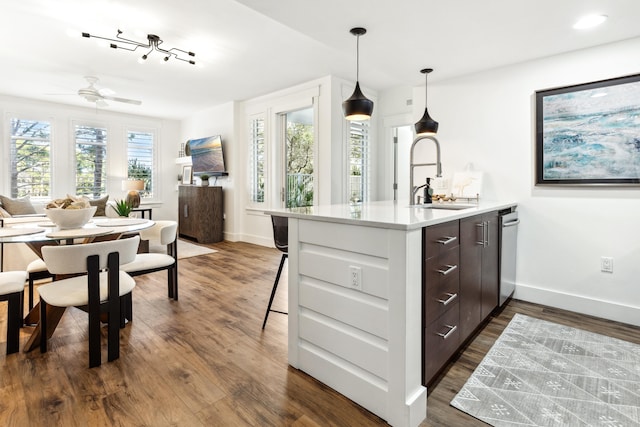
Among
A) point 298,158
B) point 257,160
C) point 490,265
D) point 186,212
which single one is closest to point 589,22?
point 490,265

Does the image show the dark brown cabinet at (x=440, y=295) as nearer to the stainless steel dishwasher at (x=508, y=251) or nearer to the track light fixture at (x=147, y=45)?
the stainless steel dishwasher at (x=508, y=251)

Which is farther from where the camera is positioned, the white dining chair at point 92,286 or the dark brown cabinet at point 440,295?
the white dining chair at point 92,286

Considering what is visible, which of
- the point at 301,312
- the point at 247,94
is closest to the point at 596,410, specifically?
the point at 301,312

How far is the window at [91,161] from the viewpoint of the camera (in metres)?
6.70

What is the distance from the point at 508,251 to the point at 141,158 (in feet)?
24.3

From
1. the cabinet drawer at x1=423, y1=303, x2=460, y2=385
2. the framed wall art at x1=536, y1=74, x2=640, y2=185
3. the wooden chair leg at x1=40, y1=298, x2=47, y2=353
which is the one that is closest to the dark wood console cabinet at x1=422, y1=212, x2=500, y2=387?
the cabinet drawer at x1=423, y1=303, x2=460, y2=385

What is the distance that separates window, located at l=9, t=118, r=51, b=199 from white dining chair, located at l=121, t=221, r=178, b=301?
4854 millimetres

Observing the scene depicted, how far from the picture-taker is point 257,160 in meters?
6.02

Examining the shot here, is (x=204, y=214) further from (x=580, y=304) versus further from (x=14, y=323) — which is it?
(x=580, y=304)

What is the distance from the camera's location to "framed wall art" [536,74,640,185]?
102 inches

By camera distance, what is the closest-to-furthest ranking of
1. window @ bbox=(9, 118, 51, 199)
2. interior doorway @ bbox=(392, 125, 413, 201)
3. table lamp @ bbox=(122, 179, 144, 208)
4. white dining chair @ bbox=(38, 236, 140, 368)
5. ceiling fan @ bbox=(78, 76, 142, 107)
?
white dining chair @ bbox=(38, 236, 140, 368)
ceiling fan @ bbox=(78, 76, 142, 107)
interior doorway @ bbox=(392, 125, 413, 201)
window @ bbox=(9, 118, 51, 199)
table lamp @ bbox=(122, 179, 144, 208)

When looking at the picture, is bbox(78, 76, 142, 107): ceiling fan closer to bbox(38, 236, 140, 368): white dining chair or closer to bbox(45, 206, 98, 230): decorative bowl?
bbox(45, 206, 98, 230): decorative bowl

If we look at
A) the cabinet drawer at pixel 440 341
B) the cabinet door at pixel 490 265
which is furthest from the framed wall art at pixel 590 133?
the cabinet drawer at pixel 440 341

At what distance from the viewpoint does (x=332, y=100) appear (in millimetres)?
4641
